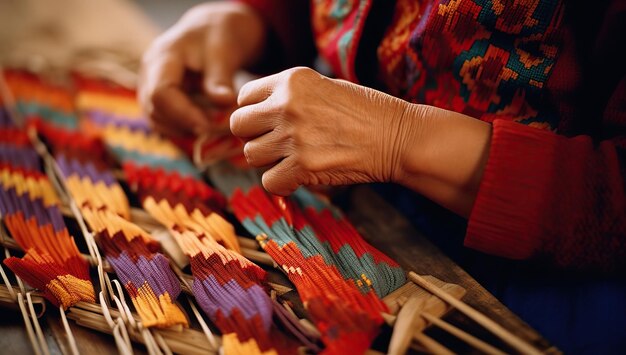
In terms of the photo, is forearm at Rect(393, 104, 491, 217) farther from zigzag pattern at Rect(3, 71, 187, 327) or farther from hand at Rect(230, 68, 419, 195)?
zigzag pattern at Rect(3, 71, 187, 327)

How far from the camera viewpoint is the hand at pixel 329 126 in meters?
0.55

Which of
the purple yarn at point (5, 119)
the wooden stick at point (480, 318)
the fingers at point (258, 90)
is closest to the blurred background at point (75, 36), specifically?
the purple yarn at point (5, 119)

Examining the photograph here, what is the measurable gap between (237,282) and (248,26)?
0.60 m

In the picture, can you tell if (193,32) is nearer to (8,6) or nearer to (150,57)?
(150,57)

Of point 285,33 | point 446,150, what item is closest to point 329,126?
point 446,150

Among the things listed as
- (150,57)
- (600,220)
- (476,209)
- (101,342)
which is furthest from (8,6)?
(600,220)

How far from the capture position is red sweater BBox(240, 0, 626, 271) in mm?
495

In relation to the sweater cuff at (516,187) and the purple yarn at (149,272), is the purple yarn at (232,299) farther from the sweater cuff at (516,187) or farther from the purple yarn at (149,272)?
the sweater cuff at (516,187)

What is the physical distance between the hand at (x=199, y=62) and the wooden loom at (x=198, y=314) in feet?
1.00

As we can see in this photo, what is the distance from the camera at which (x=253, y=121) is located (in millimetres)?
578

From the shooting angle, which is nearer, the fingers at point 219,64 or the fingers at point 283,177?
the fingers at point 283,177

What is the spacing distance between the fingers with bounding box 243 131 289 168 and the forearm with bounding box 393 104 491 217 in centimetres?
14

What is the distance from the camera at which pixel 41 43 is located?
1289 millimetres

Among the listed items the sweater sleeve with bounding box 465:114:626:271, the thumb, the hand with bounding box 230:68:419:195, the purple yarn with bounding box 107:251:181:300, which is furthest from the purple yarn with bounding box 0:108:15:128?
the sweater sleeve with bounding box 465:114:626:271
